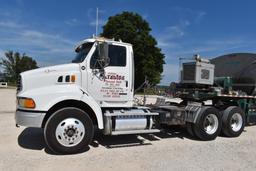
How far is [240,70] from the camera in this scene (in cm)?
1081

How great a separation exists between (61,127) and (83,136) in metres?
0.55

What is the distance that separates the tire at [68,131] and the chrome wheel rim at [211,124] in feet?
12.5

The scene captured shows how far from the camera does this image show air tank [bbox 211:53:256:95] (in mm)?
10406

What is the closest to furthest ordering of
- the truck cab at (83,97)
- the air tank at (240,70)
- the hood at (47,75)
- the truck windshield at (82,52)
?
the truck cab at (83,97), the hood at (47,75), the truck windshield at (82,52), the air tank at (240,70)

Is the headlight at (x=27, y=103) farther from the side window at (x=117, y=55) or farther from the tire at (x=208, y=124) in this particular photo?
the tire at (x=208, y=124)

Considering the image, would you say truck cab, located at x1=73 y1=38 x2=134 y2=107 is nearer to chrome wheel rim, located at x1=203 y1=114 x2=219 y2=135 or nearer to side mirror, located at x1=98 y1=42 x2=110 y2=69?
side mirror, located at x1=98 y1=42 x2=110 y2=69

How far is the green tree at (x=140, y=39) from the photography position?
41.1m

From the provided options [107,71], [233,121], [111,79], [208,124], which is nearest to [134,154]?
[111,79]

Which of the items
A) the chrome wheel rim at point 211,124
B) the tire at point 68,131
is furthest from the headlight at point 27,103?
the chrome wheel rim at point 211,124

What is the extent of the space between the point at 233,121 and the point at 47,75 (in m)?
6.16

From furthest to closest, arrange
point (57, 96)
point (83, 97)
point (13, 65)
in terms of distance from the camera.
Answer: point (13, 65)
point (83, 97)
point (57, 96)

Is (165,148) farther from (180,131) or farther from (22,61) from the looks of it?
(22,61)

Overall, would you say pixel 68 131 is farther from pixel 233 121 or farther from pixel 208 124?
pixel 233 121

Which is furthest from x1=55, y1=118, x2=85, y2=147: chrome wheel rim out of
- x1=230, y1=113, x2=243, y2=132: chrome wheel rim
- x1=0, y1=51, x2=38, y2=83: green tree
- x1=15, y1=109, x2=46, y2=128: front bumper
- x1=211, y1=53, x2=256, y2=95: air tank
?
x1=0, y1=51, x2=38, y2=83: green tree
